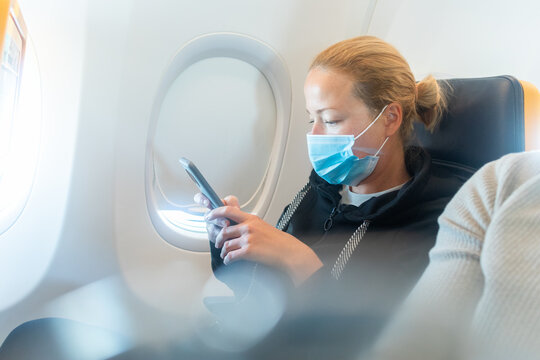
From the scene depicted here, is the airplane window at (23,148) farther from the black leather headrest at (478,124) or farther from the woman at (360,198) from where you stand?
the black leather headrest at (478,124)

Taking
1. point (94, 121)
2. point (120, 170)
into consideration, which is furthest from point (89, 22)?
point (120, 170)

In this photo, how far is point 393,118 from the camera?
1.26 meters

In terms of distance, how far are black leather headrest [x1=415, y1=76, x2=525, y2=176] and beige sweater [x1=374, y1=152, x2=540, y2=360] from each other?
12.2 inches

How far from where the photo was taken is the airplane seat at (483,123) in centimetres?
106

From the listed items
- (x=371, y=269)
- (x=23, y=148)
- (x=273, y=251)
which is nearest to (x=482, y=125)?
(x=371, y=269)

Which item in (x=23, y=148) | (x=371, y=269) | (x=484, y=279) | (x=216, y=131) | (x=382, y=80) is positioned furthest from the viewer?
(x=216, y=131)

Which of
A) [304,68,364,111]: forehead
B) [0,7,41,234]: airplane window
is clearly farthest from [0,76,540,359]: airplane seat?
[0,7,41,234]: airplane window

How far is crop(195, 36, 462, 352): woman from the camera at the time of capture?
42.7 inches

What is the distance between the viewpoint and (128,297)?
1.83 m

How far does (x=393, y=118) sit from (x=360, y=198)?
27 centimetres

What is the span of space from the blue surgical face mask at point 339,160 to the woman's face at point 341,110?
0.06 ft

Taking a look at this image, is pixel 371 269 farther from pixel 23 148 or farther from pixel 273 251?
pixel 23 148

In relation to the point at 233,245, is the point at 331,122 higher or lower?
higher

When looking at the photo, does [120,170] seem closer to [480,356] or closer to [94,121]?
[94,121]
